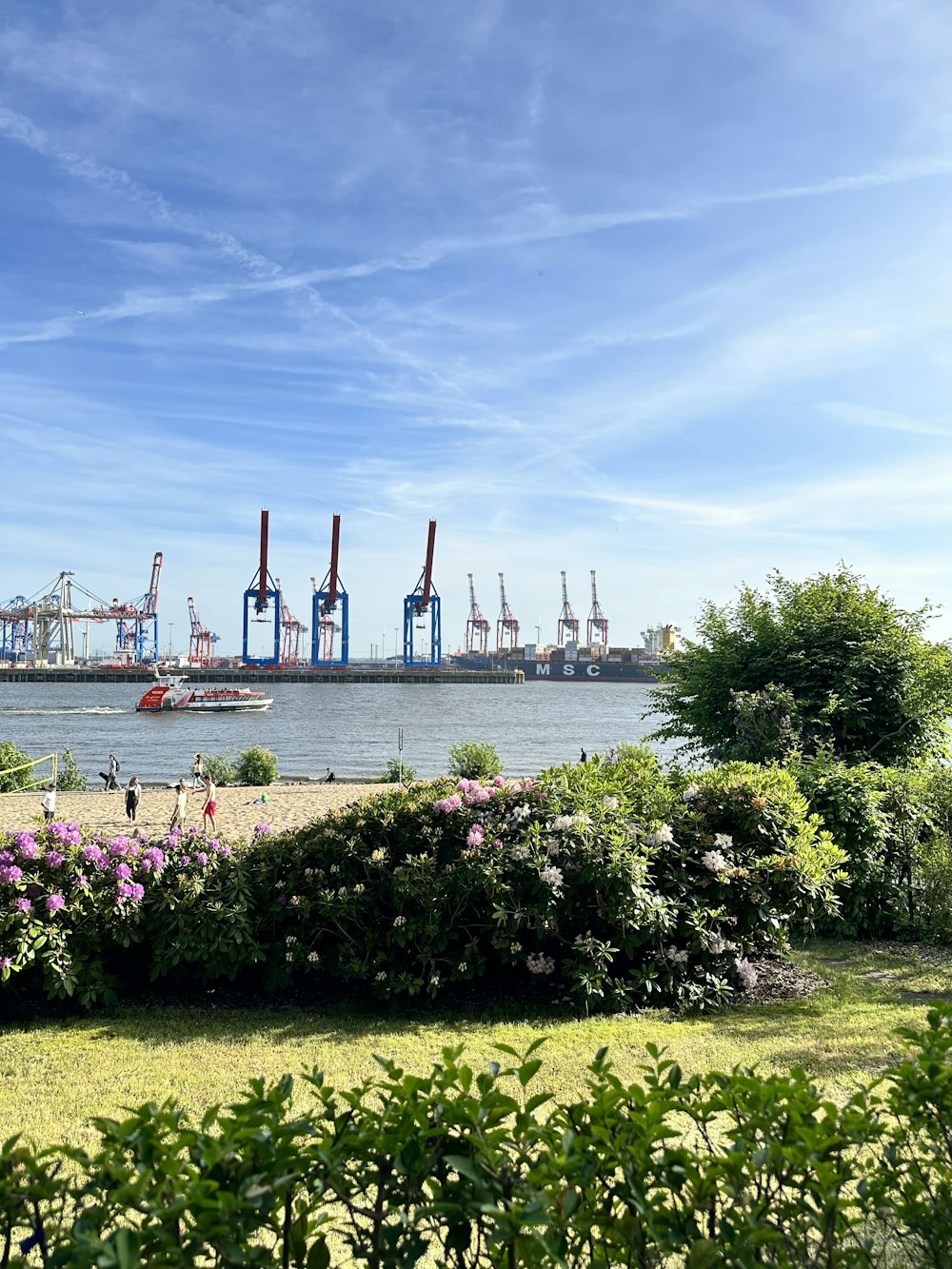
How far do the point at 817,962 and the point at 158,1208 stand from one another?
6.49 m

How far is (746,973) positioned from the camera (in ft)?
19.4

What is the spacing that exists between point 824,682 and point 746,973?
504 cm

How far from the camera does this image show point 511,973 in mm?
6094

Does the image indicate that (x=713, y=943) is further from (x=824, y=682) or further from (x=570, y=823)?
(x=824, y=682)

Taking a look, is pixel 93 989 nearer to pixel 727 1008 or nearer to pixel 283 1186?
pixel 727 1008

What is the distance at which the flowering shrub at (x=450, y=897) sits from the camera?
5543mm

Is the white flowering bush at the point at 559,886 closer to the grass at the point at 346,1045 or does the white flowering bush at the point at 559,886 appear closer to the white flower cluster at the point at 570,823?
the white flower cluster at the point at 570,823

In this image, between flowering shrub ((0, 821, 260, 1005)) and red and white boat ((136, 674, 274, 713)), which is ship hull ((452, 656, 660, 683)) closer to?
red and white boat ((136, 674, 274, 713))

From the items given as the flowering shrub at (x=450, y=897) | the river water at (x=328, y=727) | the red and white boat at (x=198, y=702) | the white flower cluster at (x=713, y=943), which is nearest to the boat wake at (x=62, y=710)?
the river water at (x=328, y=727)

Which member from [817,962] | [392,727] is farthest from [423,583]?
[817,962]

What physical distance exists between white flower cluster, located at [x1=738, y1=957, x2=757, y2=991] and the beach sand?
10871 mm

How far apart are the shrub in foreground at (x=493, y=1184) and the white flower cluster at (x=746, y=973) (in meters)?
4.22

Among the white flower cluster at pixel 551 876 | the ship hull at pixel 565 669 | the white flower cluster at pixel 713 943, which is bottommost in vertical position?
the white flower cluster at pixel 713 943

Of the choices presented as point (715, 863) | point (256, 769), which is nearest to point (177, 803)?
point (256, 769)
